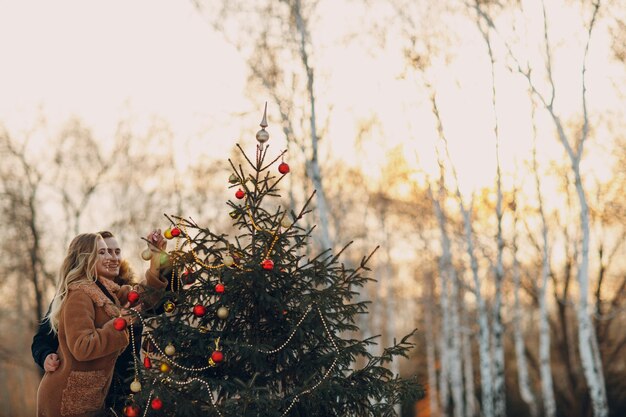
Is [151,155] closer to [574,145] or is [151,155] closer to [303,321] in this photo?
[574,145]

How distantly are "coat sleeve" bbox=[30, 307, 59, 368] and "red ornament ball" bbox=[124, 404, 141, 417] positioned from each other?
738 millimetres

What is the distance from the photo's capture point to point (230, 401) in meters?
5.34

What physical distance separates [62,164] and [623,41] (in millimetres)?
16775

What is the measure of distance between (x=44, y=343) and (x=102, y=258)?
745 mm

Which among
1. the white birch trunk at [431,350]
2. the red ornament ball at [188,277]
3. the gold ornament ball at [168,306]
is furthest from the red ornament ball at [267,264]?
the white birch trunk at [431,350]

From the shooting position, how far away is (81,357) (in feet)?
18.1

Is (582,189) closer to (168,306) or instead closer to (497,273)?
(497,273)

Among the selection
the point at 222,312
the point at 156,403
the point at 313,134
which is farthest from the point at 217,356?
the point at 313,134

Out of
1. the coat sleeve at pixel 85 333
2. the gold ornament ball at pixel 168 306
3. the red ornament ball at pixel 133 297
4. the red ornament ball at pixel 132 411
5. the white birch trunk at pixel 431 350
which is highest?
the white birch trunk at pixel 431 350

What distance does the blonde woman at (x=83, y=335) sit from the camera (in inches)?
219

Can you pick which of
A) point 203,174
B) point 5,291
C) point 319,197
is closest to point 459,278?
point 203,174

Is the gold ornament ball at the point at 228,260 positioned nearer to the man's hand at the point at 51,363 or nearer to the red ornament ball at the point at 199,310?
the red ornament ball at the point at 199,310

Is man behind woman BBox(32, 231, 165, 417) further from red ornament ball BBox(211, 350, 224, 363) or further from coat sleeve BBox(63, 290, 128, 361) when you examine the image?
red ornament ball BBox(211, 350, 224, 363)

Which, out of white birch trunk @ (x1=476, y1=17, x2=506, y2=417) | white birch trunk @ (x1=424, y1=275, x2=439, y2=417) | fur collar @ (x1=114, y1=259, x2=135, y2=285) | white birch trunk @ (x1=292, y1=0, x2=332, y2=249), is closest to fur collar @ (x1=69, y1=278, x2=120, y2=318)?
fur collar @ (x1=114, y1=259, x2=135, y2=285)
